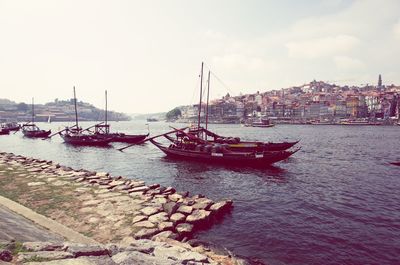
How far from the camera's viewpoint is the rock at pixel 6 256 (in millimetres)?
5133

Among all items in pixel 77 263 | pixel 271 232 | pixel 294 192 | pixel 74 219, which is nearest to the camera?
pixel 77 263

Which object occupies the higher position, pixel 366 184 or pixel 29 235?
pixel 29 235

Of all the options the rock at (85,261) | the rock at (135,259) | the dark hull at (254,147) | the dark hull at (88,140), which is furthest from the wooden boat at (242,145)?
the rock at (85,261)

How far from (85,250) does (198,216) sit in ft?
27.4

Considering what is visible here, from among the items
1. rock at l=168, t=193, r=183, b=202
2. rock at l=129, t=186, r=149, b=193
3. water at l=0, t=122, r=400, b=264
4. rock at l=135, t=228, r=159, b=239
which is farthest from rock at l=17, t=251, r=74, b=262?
rock at l=129, t=186, r=149, b=193

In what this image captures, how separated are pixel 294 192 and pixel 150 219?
14.2m

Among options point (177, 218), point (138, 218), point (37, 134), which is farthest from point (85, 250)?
point (37, 134)

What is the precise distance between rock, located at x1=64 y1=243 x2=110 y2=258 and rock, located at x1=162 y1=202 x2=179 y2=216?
7.09 meters

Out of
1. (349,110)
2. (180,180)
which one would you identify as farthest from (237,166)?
(349,110)

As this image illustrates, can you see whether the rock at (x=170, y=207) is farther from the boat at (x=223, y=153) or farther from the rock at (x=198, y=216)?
the boat at (x=223, y=153)

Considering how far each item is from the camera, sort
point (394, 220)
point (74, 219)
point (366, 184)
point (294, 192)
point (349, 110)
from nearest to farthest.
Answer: point (74, 219) → point (394, 220) → point (294, 192) → point (366, 184) → point (349, 110)

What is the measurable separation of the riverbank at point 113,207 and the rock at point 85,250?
385 centimetres

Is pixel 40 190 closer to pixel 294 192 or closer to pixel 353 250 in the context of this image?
pixel 353 250

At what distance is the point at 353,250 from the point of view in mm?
12570
